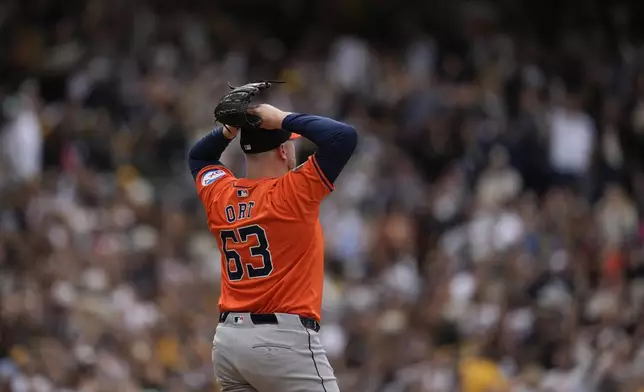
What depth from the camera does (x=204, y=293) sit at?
42.1 ft

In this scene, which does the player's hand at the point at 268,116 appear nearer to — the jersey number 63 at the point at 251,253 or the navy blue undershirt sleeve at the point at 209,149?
the jersey number 63 at the point at 251,253

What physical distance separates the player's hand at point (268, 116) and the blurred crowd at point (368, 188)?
483 cm

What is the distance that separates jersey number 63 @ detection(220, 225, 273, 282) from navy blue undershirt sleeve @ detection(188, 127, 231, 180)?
58 centimetres

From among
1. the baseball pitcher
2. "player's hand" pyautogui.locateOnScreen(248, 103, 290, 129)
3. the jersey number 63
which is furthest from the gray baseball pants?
"player's hand" pyautogui.locateOnScreen(248, 103, 290, 129)

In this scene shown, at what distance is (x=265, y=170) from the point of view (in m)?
6.23

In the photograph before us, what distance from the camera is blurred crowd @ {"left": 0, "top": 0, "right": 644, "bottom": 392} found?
11.6 m

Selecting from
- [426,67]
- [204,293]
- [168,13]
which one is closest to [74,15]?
[168,13]

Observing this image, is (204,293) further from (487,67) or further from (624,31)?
(624,31)

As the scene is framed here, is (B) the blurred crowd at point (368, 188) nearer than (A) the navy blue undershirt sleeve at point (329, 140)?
No

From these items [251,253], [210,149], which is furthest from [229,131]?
[251,253]

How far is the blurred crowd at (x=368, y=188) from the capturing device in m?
11.6

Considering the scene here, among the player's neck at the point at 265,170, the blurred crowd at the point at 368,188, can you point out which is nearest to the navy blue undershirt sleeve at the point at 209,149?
the player's neck at the point at 265,170

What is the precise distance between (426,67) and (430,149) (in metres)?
2.12

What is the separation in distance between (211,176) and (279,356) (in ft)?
3.48
